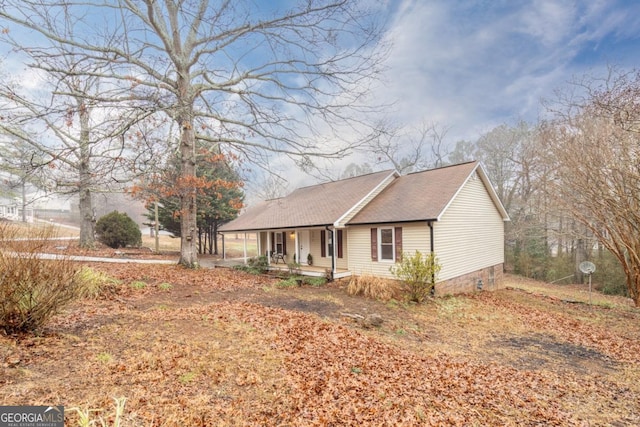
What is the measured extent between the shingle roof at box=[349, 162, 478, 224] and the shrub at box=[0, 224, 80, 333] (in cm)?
1058

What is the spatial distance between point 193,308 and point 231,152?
6955 mm

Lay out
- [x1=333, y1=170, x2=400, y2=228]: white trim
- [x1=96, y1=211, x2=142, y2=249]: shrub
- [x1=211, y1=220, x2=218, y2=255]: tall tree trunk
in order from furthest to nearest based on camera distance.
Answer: [x1=211, y1=220, x2=218, y2=255]: tall tree trunk
[x1=96, y1=211, x2=142, y2=249]: shrub
[x1=333, y1=170, x2=400, y2=228]: white trim

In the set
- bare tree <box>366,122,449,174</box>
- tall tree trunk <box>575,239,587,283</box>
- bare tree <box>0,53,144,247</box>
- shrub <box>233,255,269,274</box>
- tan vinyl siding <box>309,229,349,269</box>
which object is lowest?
tall tree trunk <box>575,239,587,283</box>

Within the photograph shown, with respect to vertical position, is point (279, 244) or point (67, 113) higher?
point (67, 113)

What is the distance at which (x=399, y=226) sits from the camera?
1246 centimetres

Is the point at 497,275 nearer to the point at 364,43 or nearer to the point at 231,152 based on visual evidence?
the point at 364,43

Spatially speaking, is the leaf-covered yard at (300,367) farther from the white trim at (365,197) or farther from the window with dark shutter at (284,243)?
the window with dark shutter at (284,243)

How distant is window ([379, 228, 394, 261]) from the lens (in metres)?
12.7

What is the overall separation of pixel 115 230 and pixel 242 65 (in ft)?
61.0

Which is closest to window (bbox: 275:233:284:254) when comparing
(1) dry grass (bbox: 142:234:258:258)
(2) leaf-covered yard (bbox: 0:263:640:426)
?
(1) dry grass (bbox: 142:234:258:258)

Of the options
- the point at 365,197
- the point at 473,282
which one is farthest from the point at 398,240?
the point at 473,282

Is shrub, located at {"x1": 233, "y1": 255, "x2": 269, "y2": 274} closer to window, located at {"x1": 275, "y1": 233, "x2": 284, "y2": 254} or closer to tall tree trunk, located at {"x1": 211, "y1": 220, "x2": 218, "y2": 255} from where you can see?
window, located at {"x1": 275, "y1": 233, "x2": 284, "y2": 254}

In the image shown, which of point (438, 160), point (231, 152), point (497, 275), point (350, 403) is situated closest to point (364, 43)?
point (231, 152)

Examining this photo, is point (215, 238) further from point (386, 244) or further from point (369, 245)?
point (386, 244)
